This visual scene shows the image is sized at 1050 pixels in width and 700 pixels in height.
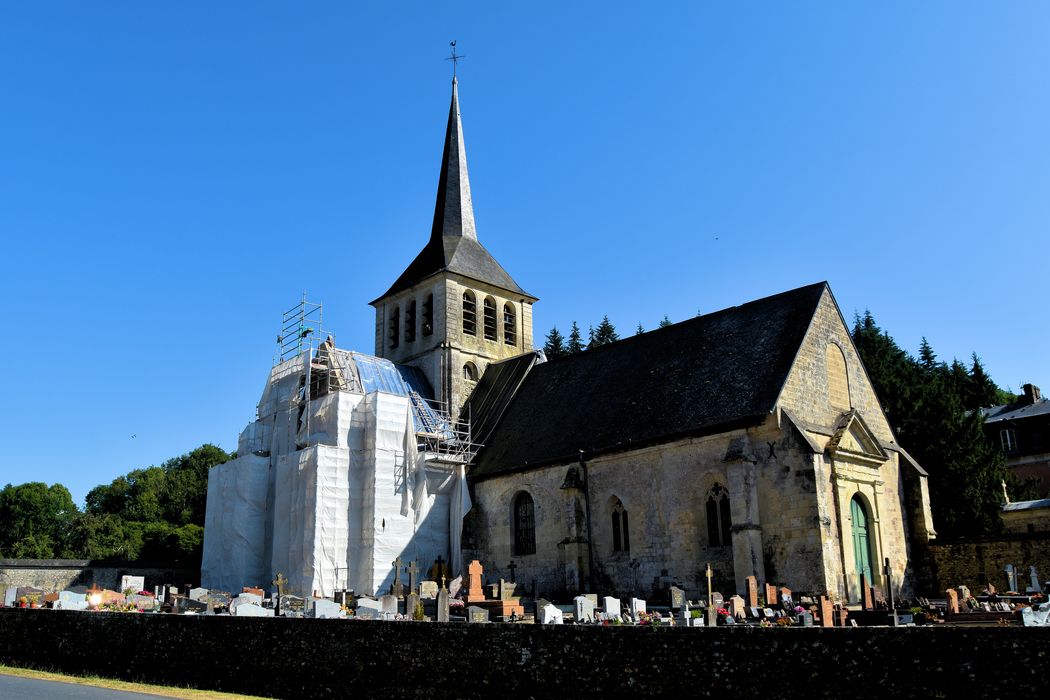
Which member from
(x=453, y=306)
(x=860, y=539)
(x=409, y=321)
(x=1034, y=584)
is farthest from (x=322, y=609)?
(x=409, y=321)

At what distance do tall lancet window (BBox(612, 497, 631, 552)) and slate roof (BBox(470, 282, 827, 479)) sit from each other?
5.35ft

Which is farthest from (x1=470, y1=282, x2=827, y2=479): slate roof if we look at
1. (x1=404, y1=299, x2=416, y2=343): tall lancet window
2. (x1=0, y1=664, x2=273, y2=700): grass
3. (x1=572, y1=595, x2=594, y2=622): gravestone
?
(x1=0, y1=664, x2=273, y2=700): grass

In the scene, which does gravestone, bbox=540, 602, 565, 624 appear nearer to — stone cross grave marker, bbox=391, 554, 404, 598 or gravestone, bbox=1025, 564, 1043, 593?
stone cross grave marker, bbox=391, 554, 404, 598

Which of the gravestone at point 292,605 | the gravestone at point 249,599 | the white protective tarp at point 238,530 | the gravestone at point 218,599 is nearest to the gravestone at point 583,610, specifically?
the gravestone at point 292,605

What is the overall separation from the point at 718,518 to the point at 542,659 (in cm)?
1226

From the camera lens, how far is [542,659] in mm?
10258

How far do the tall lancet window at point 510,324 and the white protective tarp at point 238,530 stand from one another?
11584mm

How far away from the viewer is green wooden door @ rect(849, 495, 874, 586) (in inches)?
832

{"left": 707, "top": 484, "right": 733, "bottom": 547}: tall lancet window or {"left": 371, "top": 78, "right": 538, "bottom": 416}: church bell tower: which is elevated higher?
{"left": 371, "top": 78, "right": 538, "bottom": 416}: church bell tower

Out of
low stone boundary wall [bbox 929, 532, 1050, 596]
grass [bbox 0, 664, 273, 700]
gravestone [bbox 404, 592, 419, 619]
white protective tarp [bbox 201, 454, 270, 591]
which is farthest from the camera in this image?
white protective tarp [bbox 201, 454, 270, 591]

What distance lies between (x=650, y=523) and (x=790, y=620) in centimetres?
810

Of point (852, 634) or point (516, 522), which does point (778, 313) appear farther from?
point (852, 634)

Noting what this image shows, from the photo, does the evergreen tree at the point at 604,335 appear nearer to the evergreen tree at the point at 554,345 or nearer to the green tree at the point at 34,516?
the evergreen tree at the point at 554,345

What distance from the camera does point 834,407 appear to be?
22797 mm
